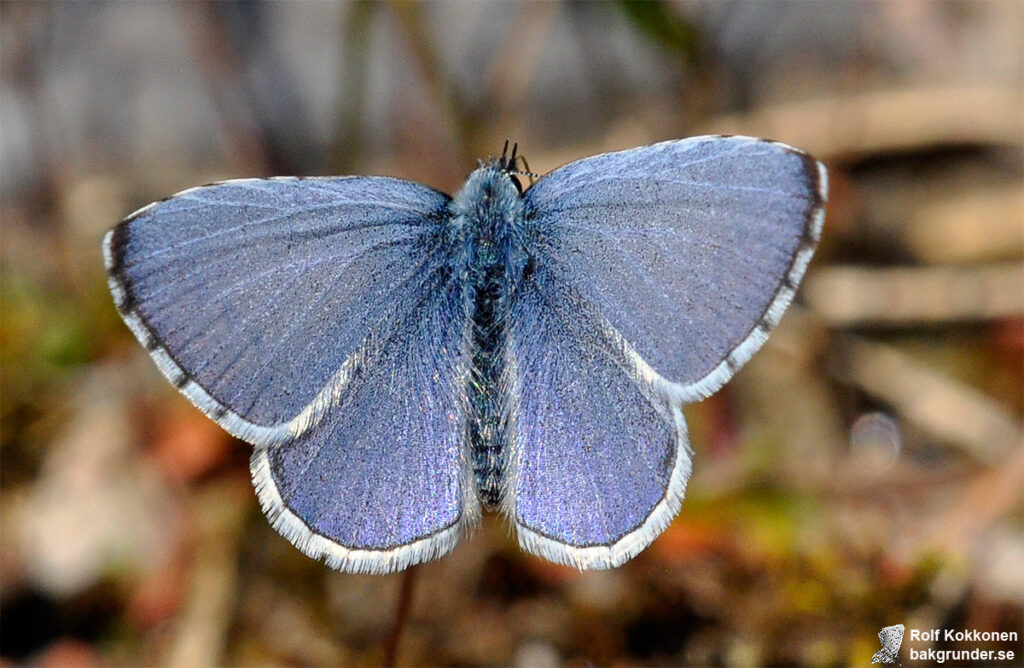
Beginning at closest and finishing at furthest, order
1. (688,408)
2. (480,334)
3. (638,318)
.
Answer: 1. (638,318)
2. (480,334)
3. (688,408)

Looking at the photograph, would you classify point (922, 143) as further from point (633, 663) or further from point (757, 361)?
point (633, 663)

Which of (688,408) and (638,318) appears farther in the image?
(688,408)

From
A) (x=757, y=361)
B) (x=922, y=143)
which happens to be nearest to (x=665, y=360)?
(x=757, y=361)

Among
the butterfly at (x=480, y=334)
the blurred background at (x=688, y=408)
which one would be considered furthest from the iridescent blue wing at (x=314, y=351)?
the blurred background at (x=688, y=408)

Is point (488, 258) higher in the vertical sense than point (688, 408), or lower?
higher

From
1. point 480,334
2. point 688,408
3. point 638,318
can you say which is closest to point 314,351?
point 480,334

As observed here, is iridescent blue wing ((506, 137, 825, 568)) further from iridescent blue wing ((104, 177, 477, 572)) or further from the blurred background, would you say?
the blurred background

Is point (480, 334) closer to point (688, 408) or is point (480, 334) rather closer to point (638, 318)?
point (638, 318)
